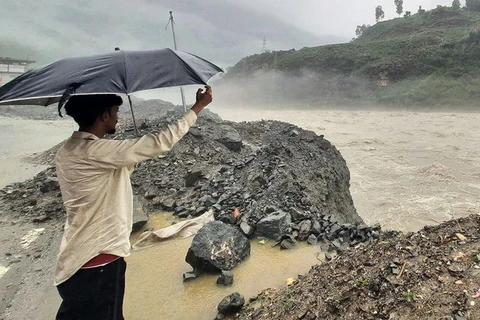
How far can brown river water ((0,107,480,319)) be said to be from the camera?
4.14 meters

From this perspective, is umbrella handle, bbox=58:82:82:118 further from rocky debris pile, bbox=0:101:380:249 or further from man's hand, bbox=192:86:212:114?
rocky debris pile, bbox=0:101:380:249

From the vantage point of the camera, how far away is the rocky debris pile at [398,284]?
89.3 inches

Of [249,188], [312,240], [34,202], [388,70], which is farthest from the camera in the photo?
[388,70]

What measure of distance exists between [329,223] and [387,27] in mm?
79970

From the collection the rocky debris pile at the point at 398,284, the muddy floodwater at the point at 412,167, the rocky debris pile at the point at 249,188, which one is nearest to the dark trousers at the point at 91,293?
the rocky debris pile at the point at 398,284

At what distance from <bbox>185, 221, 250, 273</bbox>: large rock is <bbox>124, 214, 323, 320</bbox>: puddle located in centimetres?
13

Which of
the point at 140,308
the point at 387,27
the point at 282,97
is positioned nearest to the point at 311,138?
the point at 140,308

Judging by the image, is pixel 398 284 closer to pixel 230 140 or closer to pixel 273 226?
pixel 273 226

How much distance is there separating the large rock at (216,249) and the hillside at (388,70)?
118ft

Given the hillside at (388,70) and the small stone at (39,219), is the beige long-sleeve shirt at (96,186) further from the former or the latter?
the hillside at (388,70)

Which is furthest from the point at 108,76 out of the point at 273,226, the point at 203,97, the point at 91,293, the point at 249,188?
the point at 249,188

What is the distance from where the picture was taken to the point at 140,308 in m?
3.94

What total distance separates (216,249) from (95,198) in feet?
9.03

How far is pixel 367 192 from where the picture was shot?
1345cm
